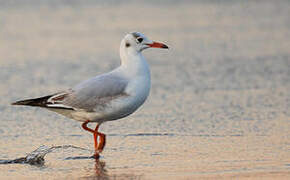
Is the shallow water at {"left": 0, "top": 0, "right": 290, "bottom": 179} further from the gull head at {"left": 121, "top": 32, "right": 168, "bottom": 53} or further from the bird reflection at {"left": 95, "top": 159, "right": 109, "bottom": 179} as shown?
the gull head at {"left": 121, "top": 32, "right": 168, "bottom": 53}

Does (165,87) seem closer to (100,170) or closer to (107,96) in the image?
(107,96)

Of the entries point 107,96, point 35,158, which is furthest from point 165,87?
point 35,158

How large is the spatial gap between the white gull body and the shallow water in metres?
0.42

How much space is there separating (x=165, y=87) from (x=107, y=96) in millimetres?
3627

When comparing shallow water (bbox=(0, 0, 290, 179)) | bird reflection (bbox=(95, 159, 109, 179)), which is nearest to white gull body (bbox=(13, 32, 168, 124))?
shallow water (bbox=(0, 0, 290, 179))

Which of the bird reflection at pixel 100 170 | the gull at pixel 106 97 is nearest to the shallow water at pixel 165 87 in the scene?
the bird reflection at pixel 100 170

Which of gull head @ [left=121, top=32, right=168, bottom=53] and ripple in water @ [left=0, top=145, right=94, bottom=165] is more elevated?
gull head @ [left=121, top=32, right=168, bottom=53]

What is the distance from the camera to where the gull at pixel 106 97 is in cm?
695

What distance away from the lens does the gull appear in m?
6.95

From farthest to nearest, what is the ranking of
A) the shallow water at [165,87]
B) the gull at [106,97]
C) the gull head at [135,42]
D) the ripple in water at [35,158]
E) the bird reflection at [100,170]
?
the gull head at [135,42] < the gull at [106,97] < the ripple in water at [35,158] < the shallow water at [165,87] < the bird reflection at [100,170]

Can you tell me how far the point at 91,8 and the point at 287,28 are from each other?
239 inches

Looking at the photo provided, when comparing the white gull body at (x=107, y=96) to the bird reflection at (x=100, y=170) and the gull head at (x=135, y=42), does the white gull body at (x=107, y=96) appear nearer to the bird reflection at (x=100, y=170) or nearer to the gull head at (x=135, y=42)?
the gull head at (x=135, y=42)

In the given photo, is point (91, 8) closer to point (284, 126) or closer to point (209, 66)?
point (209, 66)

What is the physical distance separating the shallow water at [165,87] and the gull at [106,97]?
0.40 m
